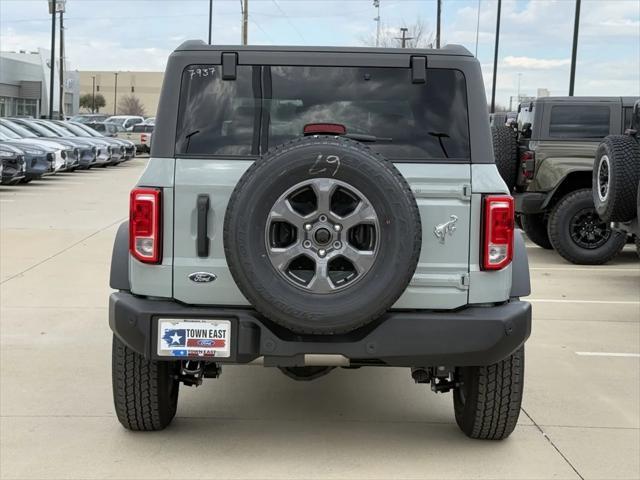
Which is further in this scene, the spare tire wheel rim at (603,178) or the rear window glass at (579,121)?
the rear window glass at (579,121)

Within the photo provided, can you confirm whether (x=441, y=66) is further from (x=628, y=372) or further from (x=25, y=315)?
(x=25, y=315)

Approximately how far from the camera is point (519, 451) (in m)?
4.52

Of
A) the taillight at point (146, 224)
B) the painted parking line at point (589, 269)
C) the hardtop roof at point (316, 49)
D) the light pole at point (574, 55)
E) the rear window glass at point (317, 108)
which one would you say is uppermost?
the light pole at point (574, 55)

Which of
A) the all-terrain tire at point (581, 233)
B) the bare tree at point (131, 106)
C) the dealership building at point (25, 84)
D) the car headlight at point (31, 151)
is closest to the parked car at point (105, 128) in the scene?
the car headlight at point (31, 151)

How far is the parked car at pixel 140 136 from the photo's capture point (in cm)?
3881

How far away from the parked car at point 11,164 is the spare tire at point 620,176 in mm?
14037

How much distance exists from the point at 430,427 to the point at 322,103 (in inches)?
73.7

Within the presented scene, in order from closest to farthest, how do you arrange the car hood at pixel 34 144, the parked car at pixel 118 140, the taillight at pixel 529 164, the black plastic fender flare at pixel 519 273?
the black plastic fender flare at pixel 519 273, the taillight at pixel 529 164, the car hood at pixel 34 144, the parked car at pixel 118 140

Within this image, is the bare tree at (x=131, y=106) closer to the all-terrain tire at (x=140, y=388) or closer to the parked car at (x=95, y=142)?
the parked car at (x=95, y=142)

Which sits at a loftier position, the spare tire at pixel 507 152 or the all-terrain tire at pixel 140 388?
the spare tire at pixel 507 152

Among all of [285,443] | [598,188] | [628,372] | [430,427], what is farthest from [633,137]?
[285,443]

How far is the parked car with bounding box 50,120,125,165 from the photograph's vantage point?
2856cm

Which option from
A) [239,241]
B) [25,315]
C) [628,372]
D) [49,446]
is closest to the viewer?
[239,241]

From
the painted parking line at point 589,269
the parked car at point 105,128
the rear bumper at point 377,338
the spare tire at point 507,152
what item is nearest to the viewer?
the rear bumper at point 377,338
